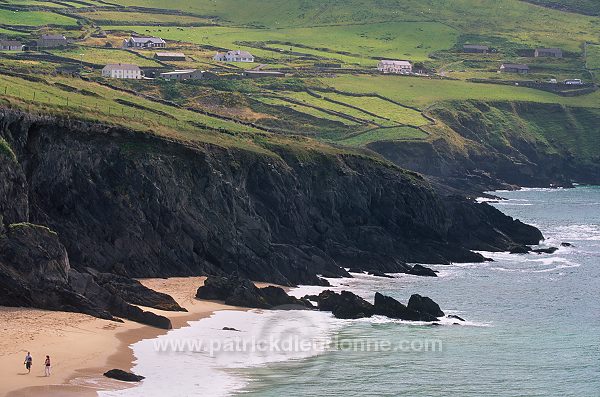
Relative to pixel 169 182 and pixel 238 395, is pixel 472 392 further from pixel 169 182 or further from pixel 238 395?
pixel 169 182

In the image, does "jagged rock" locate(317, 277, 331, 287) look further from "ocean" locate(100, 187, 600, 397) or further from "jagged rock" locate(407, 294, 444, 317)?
"jagged rock" locate(407, 294, 444, 317)

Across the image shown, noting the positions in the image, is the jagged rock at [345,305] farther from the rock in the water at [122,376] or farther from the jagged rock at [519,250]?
the jagged rock at [519,250]

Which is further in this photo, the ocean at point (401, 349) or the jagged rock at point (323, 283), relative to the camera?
the jagged rock at point (323, 283)

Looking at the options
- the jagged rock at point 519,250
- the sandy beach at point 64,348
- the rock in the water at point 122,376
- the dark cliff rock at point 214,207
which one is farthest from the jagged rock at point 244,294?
the jagged rock at point 519,250

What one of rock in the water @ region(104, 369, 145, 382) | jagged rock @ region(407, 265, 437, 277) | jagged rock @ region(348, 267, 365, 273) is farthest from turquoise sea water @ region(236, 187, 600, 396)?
rock in the water @ region(104, 369, 145, 382)

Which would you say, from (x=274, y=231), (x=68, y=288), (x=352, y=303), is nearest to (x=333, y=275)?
(x=274, y=231)
